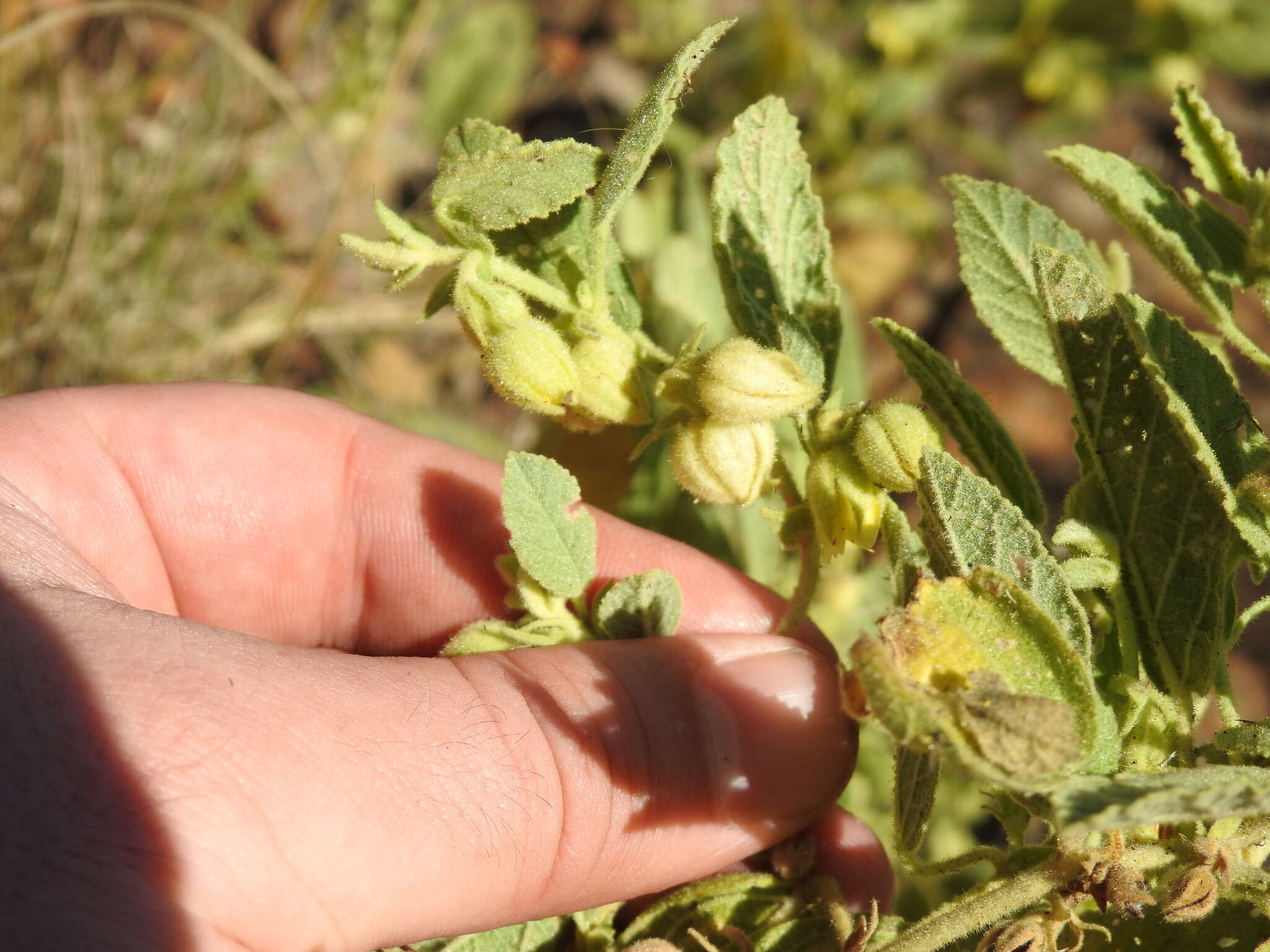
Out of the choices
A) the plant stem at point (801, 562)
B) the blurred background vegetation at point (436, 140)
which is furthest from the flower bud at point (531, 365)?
the blurred background vegetation at point (436, 140)

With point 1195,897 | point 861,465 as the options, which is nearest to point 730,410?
point 861,465

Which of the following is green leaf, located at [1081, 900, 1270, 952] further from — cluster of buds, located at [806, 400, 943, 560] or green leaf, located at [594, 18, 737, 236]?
green leaf, located at [594, 18, 737, 236]

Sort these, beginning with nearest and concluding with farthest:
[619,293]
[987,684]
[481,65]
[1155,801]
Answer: [1155,801]
[987,684]
[619,293]
[481,65]

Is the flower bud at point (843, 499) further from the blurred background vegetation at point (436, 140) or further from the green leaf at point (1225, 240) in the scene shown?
the blurred background vegetation at point (436, 140)

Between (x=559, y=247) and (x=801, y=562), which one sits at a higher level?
(x=559, y=247)

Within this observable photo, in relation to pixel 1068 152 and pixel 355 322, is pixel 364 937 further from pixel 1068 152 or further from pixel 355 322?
pixel 355 322

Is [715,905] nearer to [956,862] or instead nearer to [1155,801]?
[956,862]

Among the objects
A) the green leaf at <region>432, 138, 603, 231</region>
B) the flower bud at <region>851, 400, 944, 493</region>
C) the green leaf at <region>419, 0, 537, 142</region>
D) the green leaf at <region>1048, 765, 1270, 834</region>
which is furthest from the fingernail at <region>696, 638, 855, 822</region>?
the green leaf at <region>419, 0, 537, 142</region>

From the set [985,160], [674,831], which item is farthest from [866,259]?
[674,831]
